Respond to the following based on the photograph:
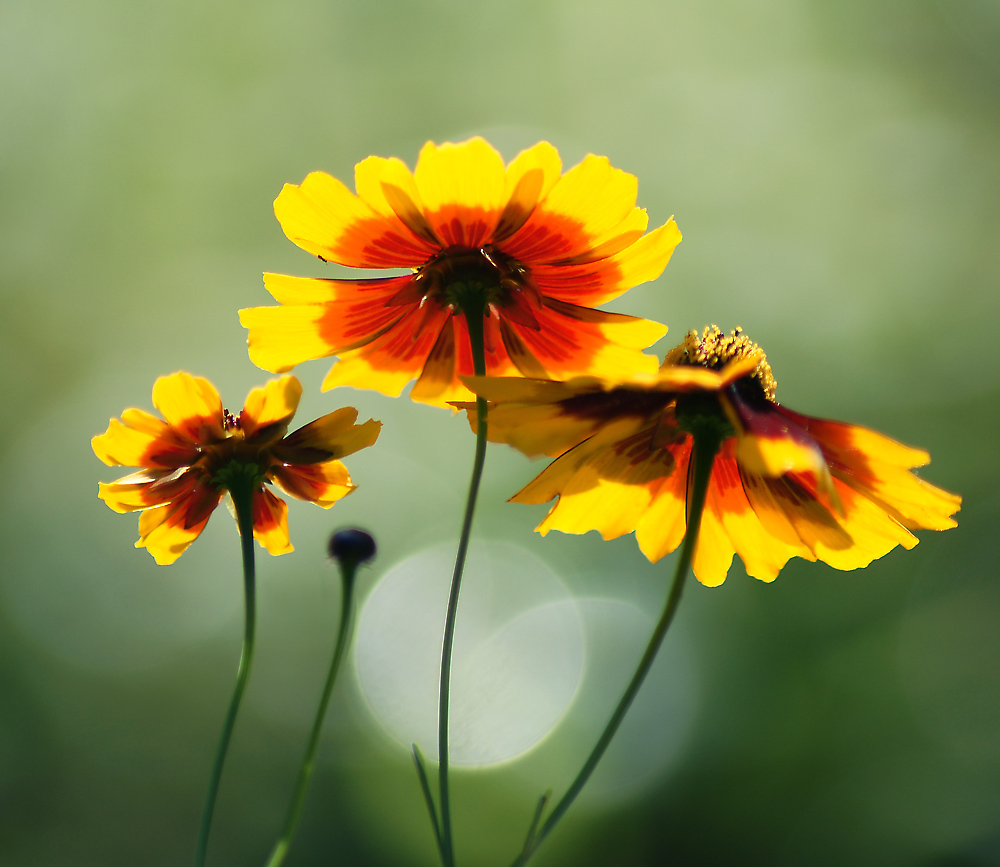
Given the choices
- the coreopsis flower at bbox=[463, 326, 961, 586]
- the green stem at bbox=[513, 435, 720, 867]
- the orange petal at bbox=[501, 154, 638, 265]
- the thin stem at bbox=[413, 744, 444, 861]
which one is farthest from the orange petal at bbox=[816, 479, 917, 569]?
the thin stem at bbox=[413, 744, 444, 861]

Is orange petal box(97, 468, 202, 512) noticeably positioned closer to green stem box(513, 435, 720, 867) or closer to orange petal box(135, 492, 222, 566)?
orange petal box(135, 492, 222, 566)

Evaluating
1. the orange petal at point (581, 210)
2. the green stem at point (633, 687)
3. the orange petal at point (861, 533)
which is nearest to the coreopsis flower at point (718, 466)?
the orange petal at point (861, 533)

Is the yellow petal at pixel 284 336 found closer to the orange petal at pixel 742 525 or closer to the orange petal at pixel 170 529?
the orange petal at pixel 170 529

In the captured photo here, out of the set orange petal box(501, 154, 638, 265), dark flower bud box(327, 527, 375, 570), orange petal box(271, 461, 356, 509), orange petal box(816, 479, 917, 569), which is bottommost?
orange petal box(816, 479, 917, 569)

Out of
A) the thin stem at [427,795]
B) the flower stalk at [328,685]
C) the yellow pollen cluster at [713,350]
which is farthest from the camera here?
the yellow pollen cluster at [713,350]

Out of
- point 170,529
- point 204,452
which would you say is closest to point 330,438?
point 204,452

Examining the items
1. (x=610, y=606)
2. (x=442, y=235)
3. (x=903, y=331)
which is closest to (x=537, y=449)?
(x=442, y=235)
